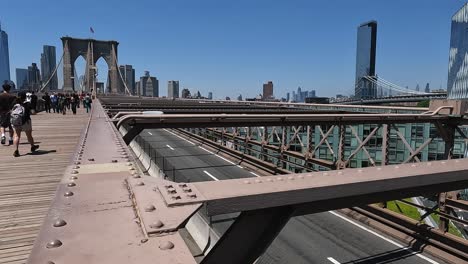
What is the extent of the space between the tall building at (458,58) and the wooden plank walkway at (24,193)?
317 feet

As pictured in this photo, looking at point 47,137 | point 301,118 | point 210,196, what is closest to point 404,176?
point 210,196

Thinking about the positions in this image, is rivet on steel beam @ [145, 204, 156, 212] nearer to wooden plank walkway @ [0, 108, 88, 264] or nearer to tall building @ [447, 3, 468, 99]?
wooden plank walkway @ [0, 108, 88, 264]

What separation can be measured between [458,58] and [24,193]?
134814 mm

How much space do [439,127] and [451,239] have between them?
4292 mm

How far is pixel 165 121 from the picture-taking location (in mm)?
9641

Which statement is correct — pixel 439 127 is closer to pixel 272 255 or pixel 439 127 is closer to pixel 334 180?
pixel 272 255

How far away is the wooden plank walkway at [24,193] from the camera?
3.81 m

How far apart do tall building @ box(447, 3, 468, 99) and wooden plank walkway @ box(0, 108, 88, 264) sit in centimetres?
9649

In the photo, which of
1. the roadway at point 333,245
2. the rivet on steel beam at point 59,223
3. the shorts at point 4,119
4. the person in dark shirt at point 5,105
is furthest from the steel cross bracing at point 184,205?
the shorts at point 4,119

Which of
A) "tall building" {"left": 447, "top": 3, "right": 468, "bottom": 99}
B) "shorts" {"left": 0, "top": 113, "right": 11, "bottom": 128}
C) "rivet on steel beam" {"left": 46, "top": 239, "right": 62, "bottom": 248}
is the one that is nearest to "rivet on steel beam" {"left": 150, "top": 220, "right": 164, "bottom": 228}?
"rivet on steel beam" {"left": 46, "top": 239, "right": 62, "bottom": 248}

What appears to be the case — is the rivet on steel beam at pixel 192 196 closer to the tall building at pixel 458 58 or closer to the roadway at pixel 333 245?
the roadway at pixel 333 245

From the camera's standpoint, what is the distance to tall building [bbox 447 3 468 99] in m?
91.4

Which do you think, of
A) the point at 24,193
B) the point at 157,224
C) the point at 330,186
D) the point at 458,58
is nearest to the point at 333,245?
the point at 24,193

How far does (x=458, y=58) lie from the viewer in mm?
111562
